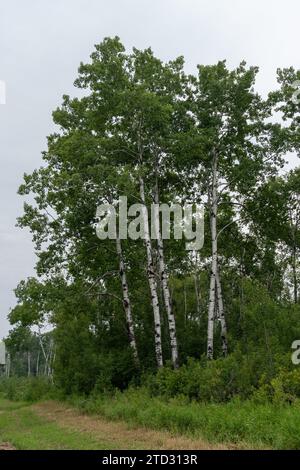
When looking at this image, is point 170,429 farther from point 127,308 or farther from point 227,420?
point 127,308

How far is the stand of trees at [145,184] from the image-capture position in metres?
22.9

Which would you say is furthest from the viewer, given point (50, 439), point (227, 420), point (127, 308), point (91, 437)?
point (127, 308)

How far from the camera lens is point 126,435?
1391 cm

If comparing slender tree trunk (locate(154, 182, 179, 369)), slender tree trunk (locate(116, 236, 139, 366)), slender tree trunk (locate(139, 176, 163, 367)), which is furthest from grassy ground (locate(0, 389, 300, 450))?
slender tree trunk (locate(116, 236, 139, 366))

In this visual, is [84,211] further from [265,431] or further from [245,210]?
[265,431]

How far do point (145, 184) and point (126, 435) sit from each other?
1461 cm

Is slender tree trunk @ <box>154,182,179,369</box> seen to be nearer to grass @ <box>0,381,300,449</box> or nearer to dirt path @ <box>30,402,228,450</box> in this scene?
grass @ <box>0,381,300,449</box>

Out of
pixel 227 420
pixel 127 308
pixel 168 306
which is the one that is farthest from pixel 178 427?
pixel 127 308

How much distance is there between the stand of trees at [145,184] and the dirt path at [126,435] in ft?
17.2

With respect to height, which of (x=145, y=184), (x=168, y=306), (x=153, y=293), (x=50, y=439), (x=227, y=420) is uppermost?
(x=145, y=184)

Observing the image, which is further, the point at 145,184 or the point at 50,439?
the point at 145,184

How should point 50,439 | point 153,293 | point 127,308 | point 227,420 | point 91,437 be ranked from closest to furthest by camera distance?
point 227,420 → point 91,437 → point 50,439 → point 153,293 → point 127,308

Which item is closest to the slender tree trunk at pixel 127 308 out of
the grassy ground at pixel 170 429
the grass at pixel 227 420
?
the grassy ground at pixel 170 429
